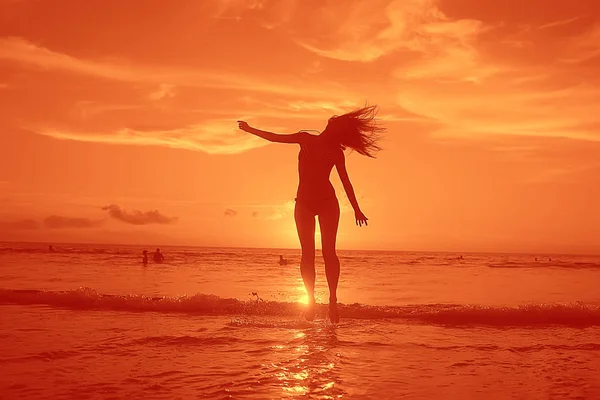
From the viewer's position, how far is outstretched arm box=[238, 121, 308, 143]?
7762mm

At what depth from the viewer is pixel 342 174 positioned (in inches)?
315

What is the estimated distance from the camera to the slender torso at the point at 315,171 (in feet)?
25.8

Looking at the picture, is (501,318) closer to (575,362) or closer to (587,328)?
(587,328)

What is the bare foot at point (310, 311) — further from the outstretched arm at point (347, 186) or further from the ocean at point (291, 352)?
the outstretched arm at point (347, 186)

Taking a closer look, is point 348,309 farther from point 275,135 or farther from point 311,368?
point 311,368

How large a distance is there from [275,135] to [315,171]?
0.82 metres

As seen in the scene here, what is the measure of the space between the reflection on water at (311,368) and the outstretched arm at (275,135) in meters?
2.90

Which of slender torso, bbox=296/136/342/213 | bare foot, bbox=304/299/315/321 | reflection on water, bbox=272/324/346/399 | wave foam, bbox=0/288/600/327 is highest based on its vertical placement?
slender torso, bbox=296/136/342/213

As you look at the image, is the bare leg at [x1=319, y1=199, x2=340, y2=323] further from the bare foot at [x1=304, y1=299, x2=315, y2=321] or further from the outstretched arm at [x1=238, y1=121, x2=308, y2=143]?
the outstretched arm at [x1=238, y1=121, x2=308, y2=143]

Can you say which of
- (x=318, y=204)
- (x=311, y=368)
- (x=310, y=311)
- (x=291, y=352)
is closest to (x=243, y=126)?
(x=318, y=204)

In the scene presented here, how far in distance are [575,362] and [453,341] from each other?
5.31 ft

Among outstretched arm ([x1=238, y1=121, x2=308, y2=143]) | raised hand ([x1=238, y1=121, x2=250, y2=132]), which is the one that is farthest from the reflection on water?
raised hand ([x1=238, y1=121, x2=250, y2=132])

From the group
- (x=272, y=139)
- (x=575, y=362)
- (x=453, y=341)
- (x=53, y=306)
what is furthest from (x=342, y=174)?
(x=53, y=306)

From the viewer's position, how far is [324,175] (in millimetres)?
7902
